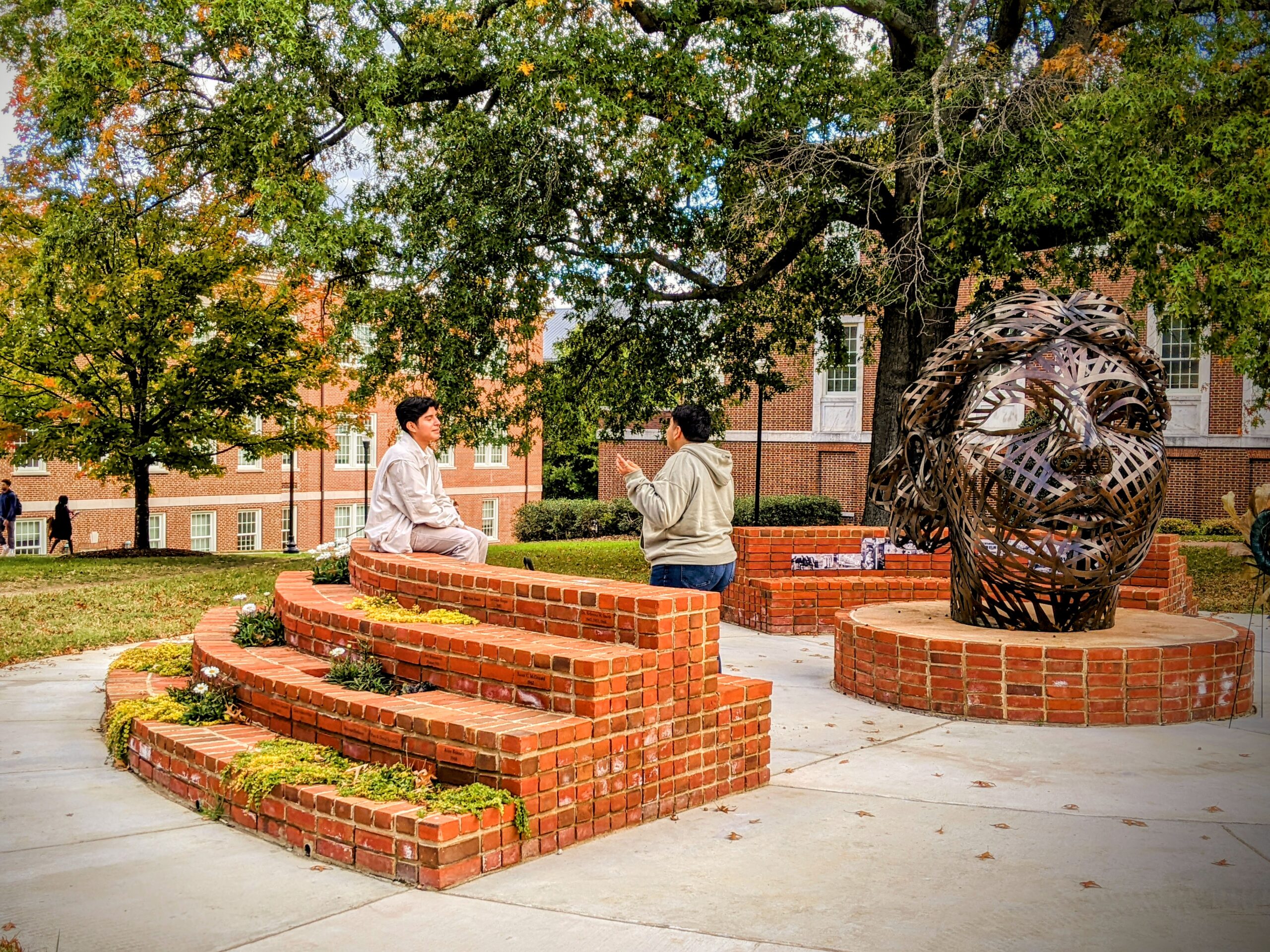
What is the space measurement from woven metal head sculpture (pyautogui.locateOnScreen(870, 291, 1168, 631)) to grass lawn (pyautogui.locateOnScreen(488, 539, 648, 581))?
8962mm

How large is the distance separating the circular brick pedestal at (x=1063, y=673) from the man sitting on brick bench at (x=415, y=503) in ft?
10.1

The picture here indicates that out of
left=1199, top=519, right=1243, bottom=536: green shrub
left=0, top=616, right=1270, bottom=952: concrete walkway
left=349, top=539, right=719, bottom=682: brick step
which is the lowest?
left=0, top=616, right=1270, bottom=952: concrete walkway

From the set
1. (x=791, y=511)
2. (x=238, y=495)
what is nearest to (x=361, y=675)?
(x=791, y=511)

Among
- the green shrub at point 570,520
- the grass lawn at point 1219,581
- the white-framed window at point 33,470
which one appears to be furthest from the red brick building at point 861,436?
the white-framed window at point 33,470

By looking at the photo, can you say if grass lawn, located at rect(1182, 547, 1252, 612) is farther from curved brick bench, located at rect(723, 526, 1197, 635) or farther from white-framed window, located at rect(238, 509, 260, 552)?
white-framed window, located at rect(238, 509, 260, 552)

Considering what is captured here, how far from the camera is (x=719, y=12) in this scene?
52.8ft

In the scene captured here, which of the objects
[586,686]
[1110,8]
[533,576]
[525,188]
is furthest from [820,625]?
[1110,8]

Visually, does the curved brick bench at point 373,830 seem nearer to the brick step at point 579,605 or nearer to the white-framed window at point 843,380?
the brick step at point 579,605

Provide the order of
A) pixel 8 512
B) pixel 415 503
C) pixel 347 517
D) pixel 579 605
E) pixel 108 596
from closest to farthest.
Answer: pixel 579 605 < pixel 415 503 < pixel 108 596 < pixel 8 512 < pixel 347 517

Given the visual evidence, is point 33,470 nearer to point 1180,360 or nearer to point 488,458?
point 488,458

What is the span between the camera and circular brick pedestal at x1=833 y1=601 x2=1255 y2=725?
23.9 feet

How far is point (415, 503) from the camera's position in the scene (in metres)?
7.57

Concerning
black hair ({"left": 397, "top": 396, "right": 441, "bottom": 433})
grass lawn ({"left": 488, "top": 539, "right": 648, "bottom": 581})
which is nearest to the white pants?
black hair ({"left": 397, "top": 396, "right": 441, "bottom": 433})

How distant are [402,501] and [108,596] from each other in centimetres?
853
